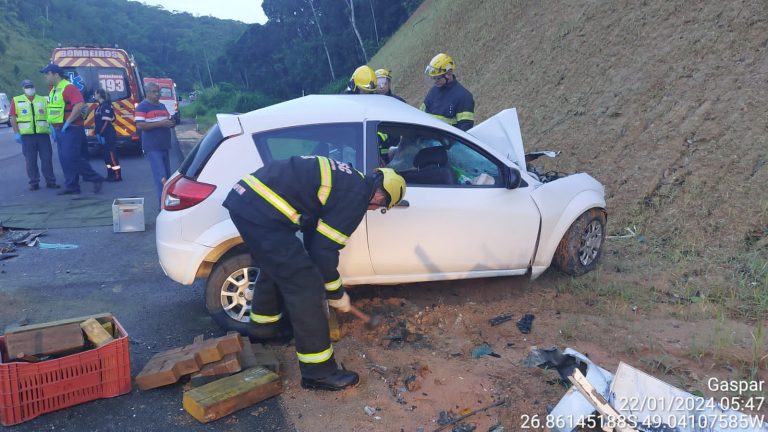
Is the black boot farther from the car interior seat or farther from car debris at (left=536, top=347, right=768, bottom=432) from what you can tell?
the car interior seat

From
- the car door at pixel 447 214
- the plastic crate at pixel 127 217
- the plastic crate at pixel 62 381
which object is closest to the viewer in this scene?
the plastic crate at pixel 62 381

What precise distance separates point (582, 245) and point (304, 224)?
2845mm

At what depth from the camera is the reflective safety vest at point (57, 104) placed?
29.4ft

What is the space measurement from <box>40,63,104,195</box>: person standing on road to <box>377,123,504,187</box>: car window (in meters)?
6.61

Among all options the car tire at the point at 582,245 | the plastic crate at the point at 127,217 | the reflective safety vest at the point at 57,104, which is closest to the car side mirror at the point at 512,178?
the car tire at the point at 582,245

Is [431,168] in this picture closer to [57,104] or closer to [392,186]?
[392,186]

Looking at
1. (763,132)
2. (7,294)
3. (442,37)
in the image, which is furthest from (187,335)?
(442,37)

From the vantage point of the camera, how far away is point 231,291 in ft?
14.1

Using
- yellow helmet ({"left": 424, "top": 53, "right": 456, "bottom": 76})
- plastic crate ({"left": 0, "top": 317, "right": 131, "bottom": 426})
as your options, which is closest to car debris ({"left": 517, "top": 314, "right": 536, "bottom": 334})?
plastic crate ({"left": 0, "top": 317, "right": 131, "bottom": 426})

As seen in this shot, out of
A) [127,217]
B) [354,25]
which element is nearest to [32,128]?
[127,217]

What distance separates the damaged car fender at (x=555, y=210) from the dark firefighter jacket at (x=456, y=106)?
1.79 meters

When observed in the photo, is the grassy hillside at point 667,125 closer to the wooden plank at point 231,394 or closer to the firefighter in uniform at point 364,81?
the firefighter in uniform at point 364,81

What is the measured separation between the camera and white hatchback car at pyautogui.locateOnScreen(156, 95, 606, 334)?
4168 millimetres

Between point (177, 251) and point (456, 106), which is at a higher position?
point (456, 106)
